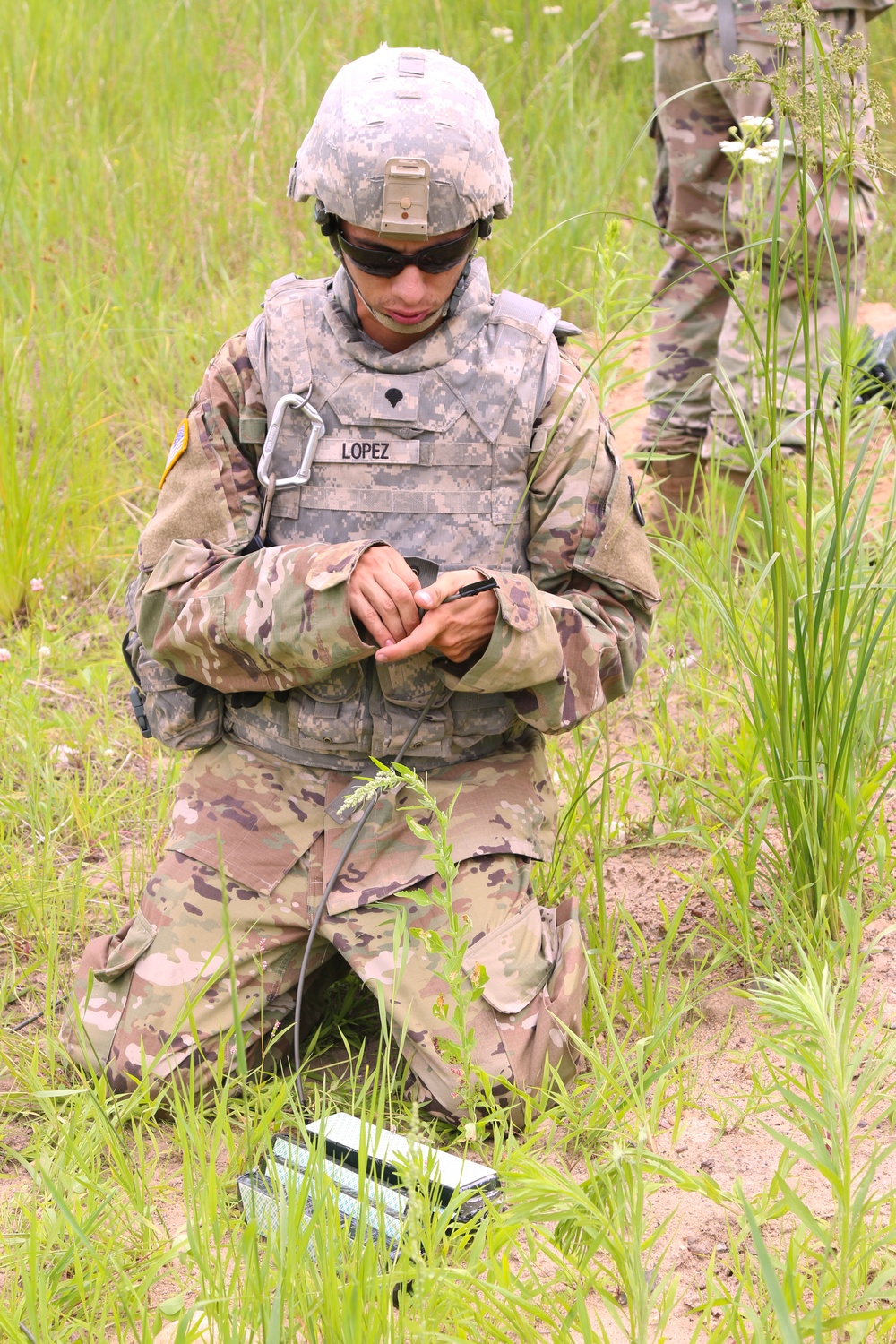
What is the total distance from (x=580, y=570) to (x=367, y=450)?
1.34 ft

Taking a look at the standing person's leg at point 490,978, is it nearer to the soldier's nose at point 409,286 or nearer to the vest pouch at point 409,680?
the vest pouch at point 409,680

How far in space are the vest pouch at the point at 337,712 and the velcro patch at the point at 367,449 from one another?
0.34 metres

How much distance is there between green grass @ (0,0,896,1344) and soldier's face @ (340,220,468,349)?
271 mm

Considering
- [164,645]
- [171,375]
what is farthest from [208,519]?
[171,375]

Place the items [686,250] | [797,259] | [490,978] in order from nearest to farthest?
1. [490,978]
2. [797,259]
3. [686,250]

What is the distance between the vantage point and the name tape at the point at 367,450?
229 cm

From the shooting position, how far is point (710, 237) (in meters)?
4.15

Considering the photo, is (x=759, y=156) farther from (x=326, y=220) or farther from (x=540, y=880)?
(x=540, y=880)

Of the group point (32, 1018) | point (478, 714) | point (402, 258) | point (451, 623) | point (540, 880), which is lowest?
point (32, 1018)

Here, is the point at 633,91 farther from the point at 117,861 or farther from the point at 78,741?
the point at 117,861

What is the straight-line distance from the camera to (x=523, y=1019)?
2.22 meters

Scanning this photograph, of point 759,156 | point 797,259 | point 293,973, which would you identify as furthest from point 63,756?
point 797,259

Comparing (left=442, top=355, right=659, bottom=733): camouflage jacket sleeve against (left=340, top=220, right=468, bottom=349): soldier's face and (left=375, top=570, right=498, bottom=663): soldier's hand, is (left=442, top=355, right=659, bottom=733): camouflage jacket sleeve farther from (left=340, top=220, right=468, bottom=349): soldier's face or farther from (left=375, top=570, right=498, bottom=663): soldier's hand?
(left=340, top=220, right=468, bottom=349): soldier's face

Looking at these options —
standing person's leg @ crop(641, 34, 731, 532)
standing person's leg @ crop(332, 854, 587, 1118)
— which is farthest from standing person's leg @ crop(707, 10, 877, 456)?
standing person's leg @ crop(332, 854, 587, 1118)
